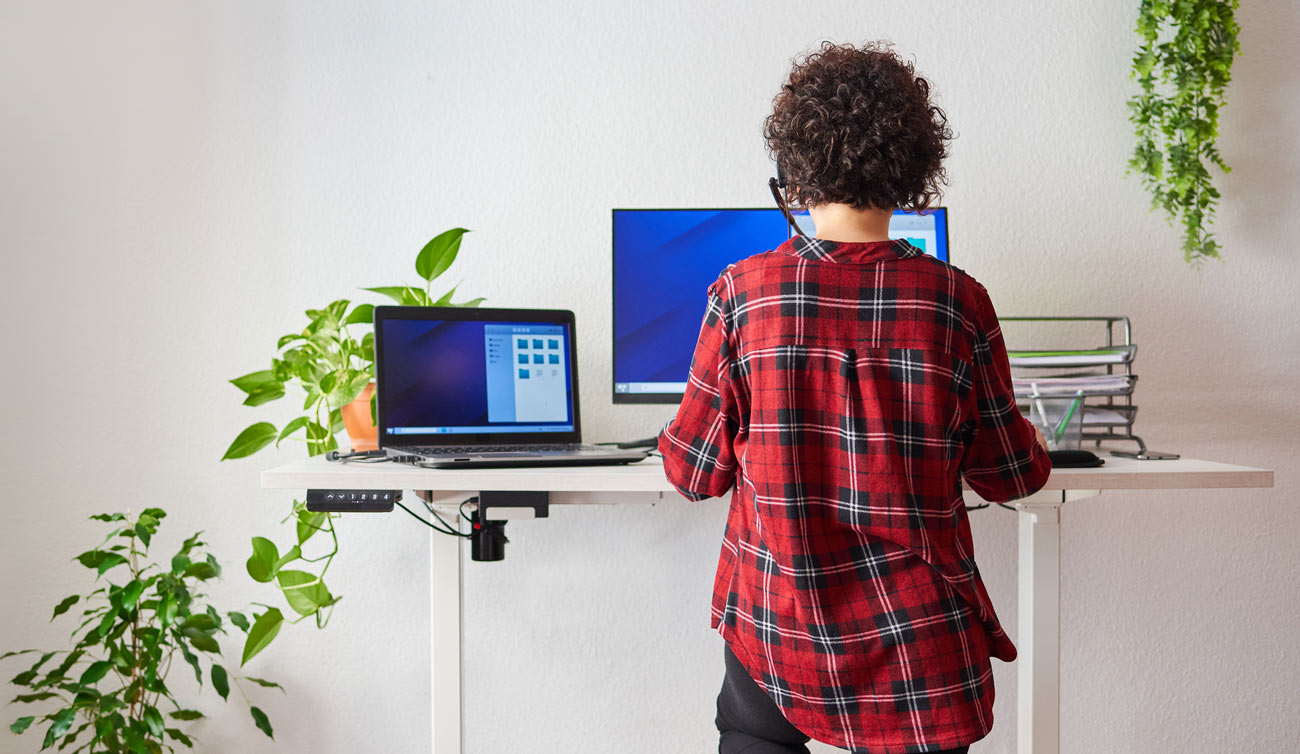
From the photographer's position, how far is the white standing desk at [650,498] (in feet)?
4.22

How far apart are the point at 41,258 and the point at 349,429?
2.84 ft

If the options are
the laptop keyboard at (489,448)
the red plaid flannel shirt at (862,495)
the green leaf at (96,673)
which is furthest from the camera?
the green leaf at (96,673)

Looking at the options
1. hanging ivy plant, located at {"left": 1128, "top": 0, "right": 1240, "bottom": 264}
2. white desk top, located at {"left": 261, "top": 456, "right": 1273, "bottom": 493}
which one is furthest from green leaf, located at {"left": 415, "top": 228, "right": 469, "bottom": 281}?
hanging ivy plant, located at {"left": 1128, "top": 0, "right": 1240, "bottom": 264}

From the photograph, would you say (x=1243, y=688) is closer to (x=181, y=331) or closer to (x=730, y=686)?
(x=730, y=686)

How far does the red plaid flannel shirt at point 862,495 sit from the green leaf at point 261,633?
1.15 meters

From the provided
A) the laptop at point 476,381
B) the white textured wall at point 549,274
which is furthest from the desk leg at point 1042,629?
the laptop at point 476,381

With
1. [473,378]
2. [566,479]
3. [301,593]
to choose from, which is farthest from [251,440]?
[566,479]

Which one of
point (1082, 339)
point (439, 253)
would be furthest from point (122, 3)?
point (1082, 339)

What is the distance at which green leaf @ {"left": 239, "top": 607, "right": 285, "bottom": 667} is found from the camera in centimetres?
173

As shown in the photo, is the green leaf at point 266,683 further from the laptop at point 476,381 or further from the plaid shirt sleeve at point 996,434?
the plaid shirt sleeve at point 996,434

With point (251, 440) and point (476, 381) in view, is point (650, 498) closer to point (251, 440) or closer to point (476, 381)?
point (476, 381)

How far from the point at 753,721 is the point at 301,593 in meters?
1.10

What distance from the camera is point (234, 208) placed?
1.96m

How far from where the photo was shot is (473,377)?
1614mm
